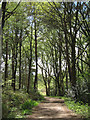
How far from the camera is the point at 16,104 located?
9.41 m

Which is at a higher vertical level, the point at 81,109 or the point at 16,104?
the point at 16,104

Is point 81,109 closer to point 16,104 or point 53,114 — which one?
point 53,114

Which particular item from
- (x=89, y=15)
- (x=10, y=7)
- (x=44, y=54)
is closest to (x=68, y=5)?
(x=89, y=15)

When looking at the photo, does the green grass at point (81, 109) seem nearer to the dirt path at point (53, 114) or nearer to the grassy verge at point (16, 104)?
the dirt path at point (53, 114)

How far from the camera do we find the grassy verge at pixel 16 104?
21.1ft

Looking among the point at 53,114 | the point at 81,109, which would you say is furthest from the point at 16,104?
the point at 81,109

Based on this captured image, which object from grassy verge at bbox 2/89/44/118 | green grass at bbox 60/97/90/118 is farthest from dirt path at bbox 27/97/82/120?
grassy verge at bbox 2/89/44/118

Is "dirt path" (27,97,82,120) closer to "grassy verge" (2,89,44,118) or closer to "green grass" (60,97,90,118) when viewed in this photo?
"green grass" (60,97,90,118)

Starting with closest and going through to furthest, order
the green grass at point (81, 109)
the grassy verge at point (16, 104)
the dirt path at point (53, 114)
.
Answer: the grassy verge at point (16, 104), the green grass at point (81, 109), the dirt path at point (53, 114)

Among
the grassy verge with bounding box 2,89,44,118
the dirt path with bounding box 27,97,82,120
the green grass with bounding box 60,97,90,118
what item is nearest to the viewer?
the grassy verge with bounding box 2,89,44,118

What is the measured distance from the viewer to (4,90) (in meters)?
7.30

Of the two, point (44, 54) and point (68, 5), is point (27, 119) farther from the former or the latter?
point (44, 54)

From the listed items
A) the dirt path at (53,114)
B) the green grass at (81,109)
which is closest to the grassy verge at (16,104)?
the dirt path at (53,114)

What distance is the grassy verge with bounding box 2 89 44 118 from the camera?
644 cm
